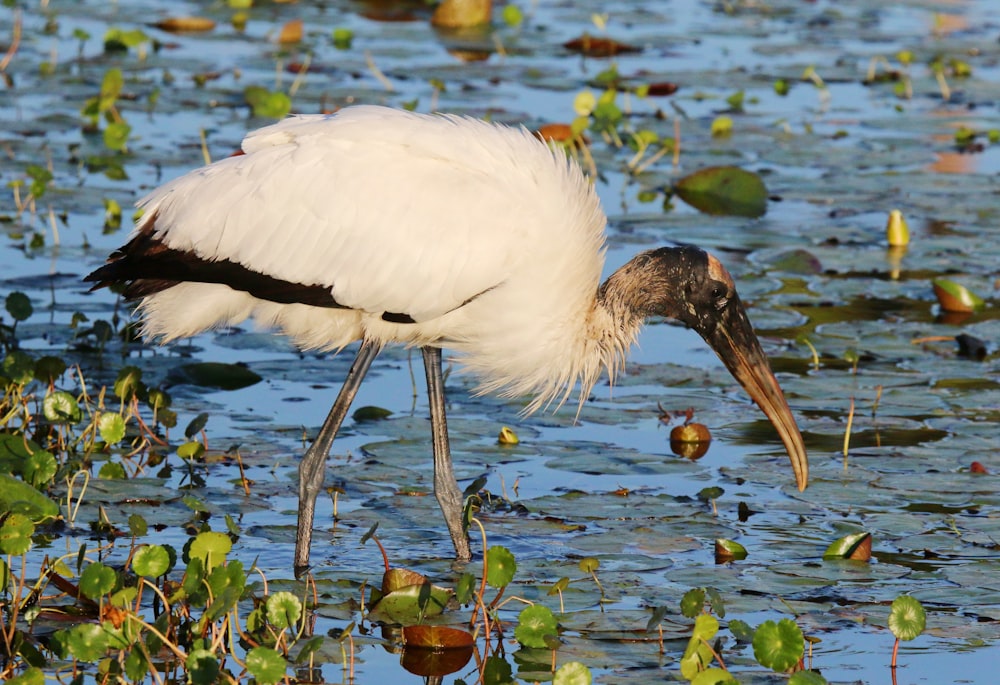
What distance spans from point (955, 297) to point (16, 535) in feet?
15.6

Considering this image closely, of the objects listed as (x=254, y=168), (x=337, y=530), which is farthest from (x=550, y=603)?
(x=254, y=168)

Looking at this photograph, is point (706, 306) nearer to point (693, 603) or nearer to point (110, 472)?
point (693, 603)

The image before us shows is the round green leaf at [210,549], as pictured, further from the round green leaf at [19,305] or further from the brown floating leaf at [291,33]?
the brown floating leaf at [291,33]

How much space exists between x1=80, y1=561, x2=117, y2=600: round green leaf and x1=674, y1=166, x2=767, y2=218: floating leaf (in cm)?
579

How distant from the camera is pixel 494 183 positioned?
17.1 ft

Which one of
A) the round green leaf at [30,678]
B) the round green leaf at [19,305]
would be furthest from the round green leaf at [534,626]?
the round green leaf at [19,305]

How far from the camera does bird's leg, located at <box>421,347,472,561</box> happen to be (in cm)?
541

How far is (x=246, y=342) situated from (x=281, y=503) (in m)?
1.77

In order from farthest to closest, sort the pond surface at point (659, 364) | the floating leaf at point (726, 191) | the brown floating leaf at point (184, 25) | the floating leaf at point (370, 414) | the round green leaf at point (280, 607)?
the brown floating leaf at point (184, 25) → the floating leaf at point (726, 191) → the floating leaf at point (370, 414) → the pond surface at point (659, 364) → the round green leaf at point (280, 607)

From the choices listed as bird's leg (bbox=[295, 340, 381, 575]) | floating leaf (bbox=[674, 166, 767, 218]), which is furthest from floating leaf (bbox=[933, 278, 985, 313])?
bird's leg (bbox=[295, 340, 381, 575])

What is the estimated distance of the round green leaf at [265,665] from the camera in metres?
3.90

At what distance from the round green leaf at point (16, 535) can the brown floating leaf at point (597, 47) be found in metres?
9.67

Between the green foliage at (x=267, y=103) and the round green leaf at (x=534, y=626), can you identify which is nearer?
the round green leaf at (x=534, y=626)

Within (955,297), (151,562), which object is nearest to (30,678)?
(151,562)
